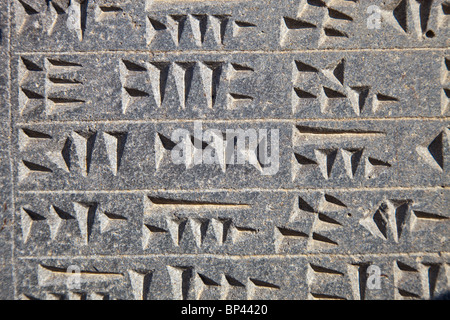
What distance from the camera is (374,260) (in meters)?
1.67

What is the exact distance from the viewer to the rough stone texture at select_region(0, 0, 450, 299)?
1.64 m

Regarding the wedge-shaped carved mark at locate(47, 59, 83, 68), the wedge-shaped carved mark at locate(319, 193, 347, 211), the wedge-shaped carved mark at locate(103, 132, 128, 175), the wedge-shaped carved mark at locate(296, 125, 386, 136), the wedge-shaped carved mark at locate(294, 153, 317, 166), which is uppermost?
the wedge-shaped carved mark at locate(47, 59, 83, 68)

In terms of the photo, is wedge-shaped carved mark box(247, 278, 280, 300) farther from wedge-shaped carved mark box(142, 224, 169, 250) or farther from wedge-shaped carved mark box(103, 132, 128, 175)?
wedge-shaped carved mark box(103, 132, 128, 175)

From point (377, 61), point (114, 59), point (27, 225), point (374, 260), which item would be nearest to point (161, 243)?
point (27, 225)

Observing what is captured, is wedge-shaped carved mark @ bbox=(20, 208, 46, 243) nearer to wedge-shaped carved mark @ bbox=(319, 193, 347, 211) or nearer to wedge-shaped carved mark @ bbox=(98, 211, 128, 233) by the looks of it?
wedge-shaped carved mark @ bbox=(98, 211, 128, 233)

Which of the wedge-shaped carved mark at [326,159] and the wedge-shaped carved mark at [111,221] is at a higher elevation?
the wedge-shaped carved mark at [326,159]

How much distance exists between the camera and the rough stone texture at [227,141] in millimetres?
1639

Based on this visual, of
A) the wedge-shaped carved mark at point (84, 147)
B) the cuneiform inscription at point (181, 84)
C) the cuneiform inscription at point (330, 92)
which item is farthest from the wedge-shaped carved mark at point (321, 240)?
the wedge-shaped carved mark at point (84, 147)

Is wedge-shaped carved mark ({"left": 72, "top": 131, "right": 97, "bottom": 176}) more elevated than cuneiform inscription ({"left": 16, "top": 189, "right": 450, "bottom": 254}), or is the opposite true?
wedge-shaped carved mark ({"left": 72, "top": 131, "right": 97, "bottom": 176})

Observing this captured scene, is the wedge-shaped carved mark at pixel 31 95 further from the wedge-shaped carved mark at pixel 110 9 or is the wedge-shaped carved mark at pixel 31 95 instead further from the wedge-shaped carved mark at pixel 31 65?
the wedge-shaped carved mark at pixel 110 9

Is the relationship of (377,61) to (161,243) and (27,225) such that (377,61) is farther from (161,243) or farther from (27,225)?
(27,225)

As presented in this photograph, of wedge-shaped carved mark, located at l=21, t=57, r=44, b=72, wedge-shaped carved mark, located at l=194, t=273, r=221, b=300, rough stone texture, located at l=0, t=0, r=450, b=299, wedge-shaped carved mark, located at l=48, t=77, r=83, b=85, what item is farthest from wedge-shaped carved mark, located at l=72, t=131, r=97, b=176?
wedge-shaped carved mark, located at l=194, t=273, r=221, b=300

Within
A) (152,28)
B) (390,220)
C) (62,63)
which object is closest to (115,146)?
(62,63)
